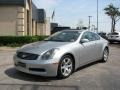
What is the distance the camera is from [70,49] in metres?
8.98

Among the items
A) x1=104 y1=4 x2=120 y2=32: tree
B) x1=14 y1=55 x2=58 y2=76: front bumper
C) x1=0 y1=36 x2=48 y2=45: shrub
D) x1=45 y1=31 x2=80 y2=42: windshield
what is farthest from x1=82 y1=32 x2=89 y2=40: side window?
x1=104 y1=4 x2=120 y2=32: tree

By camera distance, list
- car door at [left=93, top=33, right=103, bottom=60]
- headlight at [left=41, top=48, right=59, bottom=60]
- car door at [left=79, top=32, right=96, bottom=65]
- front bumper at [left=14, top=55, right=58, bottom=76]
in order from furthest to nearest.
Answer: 1. car door at [left=93, top=33, right=103, bottom=60]
2. car door at [left=79, top=32, right=96, bottom=65]
3. headlight at [left=41, top=48, right=59, bottom=60]
4. front bumper at [left=14, top=55, right=58, bottom=76]

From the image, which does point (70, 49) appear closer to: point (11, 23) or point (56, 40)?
point (56, 40)

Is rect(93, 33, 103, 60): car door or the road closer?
the road

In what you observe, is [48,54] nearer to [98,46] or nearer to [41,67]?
[41,67]

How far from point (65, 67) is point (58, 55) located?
0.53 metres

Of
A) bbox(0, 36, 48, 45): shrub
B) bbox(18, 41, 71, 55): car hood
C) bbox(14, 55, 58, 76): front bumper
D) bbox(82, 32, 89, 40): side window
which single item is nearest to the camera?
bbox(14, 55, 58, 76): front bumper

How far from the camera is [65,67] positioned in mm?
8734

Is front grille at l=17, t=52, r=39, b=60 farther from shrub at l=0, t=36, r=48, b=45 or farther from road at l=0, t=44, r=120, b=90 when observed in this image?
shrub at l=0, t=36, r=48, b=45

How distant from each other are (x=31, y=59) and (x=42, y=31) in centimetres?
3138

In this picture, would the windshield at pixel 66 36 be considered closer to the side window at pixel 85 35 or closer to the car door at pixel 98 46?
the side window at pixel 85 35

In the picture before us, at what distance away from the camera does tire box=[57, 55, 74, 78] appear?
852 centimetres

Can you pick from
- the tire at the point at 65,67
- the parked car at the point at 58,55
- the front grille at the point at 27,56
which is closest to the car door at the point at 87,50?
the parked car at the point at 58,55

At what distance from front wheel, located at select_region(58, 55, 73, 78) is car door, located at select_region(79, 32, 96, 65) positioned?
0.69 meters
